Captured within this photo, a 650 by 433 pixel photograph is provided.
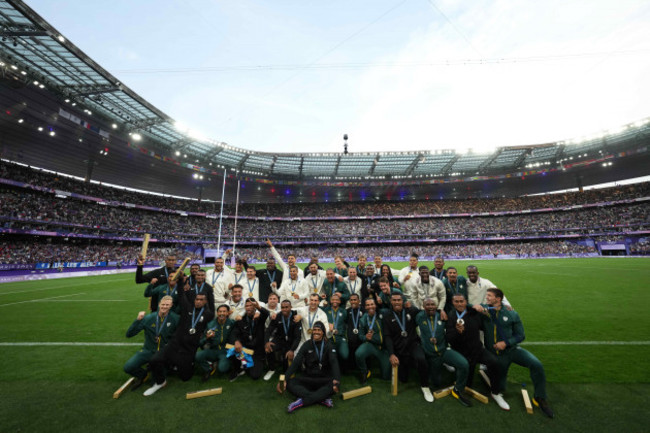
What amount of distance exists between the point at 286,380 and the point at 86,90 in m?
Answer: 30.7

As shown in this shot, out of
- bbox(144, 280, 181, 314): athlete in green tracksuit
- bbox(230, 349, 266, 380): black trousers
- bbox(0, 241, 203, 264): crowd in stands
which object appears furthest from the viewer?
bbox(0, 241, 203, 264): crowd in stands

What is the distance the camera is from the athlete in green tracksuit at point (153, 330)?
5.07 metres

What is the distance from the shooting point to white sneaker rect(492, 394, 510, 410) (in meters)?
4.10

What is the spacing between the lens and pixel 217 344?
5.58 metres

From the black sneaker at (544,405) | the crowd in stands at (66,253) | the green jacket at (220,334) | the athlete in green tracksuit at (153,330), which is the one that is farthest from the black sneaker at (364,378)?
the crowd in stands at (66,253)

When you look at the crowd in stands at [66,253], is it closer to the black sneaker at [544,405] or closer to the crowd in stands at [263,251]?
the crowd in stands at [263,251]

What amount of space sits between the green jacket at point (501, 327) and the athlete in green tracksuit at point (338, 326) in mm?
2782

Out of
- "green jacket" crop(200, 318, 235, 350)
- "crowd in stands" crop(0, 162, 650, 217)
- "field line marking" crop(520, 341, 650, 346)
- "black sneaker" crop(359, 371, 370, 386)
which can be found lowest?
"black sneaker" crop(359, 371, 370, 386)

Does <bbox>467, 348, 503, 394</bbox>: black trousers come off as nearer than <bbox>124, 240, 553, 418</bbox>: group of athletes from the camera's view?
Yes

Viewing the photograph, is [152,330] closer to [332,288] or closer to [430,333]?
[332,288]

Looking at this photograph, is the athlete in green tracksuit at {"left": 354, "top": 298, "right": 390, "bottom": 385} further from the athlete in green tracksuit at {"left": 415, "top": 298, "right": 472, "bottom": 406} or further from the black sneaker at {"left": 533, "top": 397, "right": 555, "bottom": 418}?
the black sneaker at {"left": 533, "top": 397, "right": 555, "bottom": 418}

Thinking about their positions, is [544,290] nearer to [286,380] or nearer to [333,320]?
[333,320]

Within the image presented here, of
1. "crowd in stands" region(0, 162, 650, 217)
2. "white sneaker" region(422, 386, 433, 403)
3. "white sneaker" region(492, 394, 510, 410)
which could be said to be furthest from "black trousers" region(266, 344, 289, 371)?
"crowd in stands" region(0, 162, 650, 217)

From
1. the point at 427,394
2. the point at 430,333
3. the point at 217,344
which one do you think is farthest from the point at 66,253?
the point at 427,394
